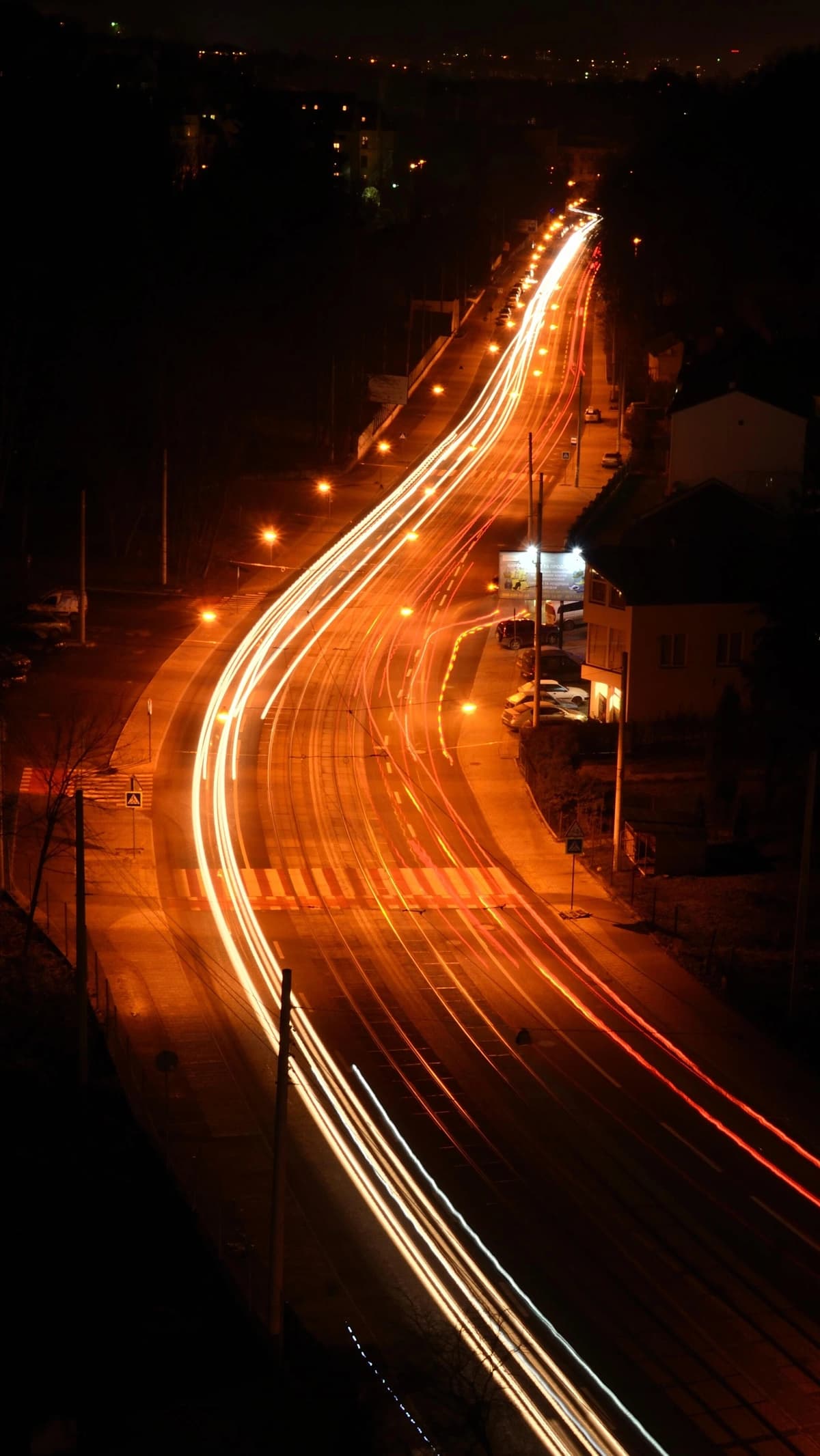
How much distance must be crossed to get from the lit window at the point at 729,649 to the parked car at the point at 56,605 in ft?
46.6

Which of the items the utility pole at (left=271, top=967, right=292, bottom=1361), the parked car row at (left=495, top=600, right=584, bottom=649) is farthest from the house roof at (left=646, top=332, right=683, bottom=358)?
the utility pole at (left=271, top=967, right=292, bottom=1361)

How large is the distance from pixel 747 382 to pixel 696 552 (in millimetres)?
9422

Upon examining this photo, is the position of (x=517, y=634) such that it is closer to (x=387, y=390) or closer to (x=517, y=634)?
(x=517, y=634)

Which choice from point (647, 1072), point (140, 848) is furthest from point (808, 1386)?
point (140, 848)

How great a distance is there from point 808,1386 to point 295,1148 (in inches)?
236

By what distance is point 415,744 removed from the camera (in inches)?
1229

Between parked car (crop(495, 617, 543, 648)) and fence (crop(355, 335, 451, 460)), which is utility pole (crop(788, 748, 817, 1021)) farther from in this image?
fence (crop(355, 335, 451, 460))

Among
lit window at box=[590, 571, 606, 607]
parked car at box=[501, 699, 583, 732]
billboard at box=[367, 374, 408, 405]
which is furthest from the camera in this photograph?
billboard at box=[367, 374, 408, 405]

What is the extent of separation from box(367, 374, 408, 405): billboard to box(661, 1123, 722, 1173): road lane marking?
1796 inches

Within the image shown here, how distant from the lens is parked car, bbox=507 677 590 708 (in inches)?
1284

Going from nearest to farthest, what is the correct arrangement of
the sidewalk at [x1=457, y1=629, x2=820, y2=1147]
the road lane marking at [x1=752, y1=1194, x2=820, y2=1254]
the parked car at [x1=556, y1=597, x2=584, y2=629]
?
the road lane marking at [x1=752, y1=1194, x2=820, y2=1254] < the sidewalk at [x1=457, y1=629, x2=820, y2=1147] < the parked car at [x1=556, y1=597, x2=584, y2=629]

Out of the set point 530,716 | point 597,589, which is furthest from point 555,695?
point 597,589

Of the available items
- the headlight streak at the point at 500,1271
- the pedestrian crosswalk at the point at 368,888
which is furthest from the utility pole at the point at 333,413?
the headlight streak at the point at 500,1271

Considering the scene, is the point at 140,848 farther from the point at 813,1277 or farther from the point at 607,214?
the point at 607,214
